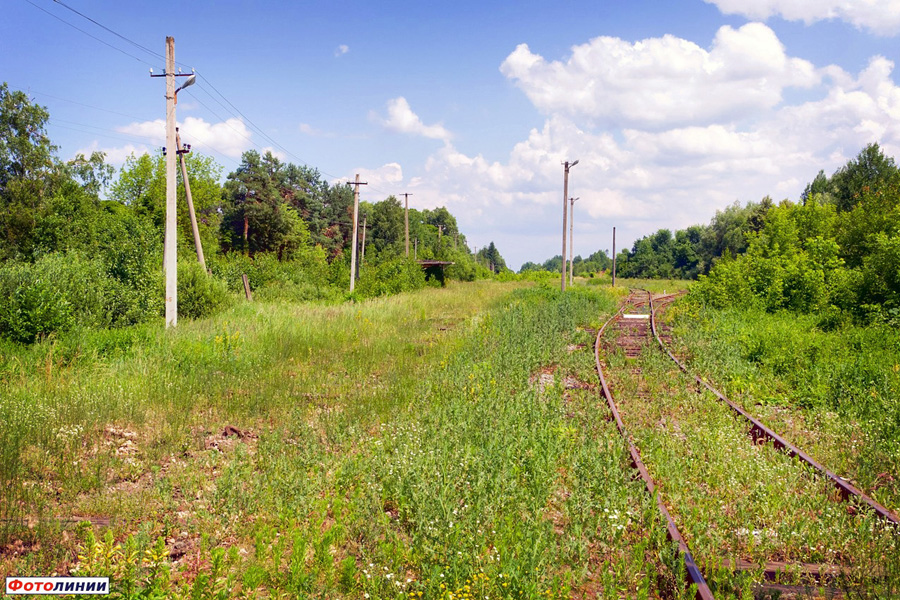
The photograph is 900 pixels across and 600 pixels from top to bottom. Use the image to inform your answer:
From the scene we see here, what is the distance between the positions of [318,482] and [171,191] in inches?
471

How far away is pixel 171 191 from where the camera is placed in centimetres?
1452

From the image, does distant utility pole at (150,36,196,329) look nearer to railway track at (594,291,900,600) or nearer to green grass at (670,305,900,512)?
railway track at (594,291,900,600)

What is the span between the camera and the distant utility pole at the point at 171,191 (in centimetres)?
1423

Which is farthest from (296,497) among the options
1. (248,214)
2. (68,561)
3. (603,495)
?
(248,214)

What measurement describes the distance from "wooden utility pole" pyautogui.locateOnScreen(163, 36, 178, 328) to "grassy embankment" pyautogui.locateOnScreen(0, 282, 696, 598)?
13.7ft

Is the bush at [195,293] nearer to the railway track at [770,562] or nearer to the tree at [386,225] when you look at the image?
the railway track at [770,562]

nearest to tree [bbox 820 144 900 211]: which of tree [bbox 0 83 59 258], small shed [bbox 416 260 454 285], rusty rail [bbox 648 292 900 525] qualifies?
small shed [bbox 416 260 454 285]

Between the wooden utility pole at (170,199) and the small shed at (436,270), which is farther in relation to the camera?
the small shed at (436,270)

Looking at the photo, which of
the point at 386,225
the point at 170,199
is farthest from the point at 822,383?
the point at 386,225

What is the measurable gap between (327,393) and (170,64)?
11.0 meters

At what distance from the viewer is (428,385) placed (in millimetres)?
8930

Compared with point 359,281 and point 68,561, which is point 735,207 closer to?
point 359,281

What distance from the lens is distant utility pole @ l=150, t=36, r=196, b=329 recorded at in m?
14.2

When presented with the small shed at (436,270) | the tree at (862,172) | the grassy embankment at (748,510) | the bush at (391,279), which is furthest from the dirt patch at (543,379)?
the tree at (862,172)
